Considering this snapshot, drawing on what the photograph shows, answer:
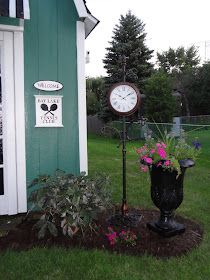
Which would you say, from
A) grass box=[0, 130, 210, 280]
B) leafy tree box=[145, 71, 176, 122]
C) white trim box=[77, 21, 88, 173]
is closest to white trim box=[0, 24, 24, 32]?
white trim box=[77, 21, 88, 173]

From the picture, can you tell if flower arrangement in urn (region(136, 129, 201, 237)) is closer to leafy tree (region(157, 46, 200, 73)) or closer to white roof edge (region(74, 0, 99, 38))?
white roof edge (region(74, 0, 99, 38))

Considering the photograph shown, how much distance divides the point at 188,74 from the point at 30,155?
2679 cm

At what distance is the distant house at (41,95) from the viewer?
4.13m

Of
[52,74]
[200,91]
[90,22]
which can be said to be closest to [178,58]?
[200,91]

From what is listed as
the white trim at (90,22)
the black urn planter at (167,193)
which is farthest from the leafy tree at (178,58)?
the black urn planter at (167,193)

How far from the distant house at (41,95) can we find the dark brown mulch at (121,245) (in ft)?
2.60

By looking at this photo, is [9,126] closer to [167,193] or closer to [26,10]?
[26,10]

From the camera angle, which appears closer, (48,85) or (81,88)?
(48,85)

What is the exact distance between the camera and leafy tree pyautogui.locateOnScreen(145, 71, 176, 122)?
18953 mm

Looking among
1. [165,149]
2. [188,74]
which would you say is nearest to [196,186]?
[165,149]

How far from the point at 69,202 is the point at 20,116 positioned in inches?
58.1

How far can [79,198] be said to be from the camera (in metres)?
3.35

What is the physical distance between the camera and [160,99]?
19.0m

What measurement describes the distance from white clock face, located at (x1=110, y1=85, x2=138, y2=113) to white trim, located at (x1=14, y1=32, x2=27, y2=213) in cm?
123
